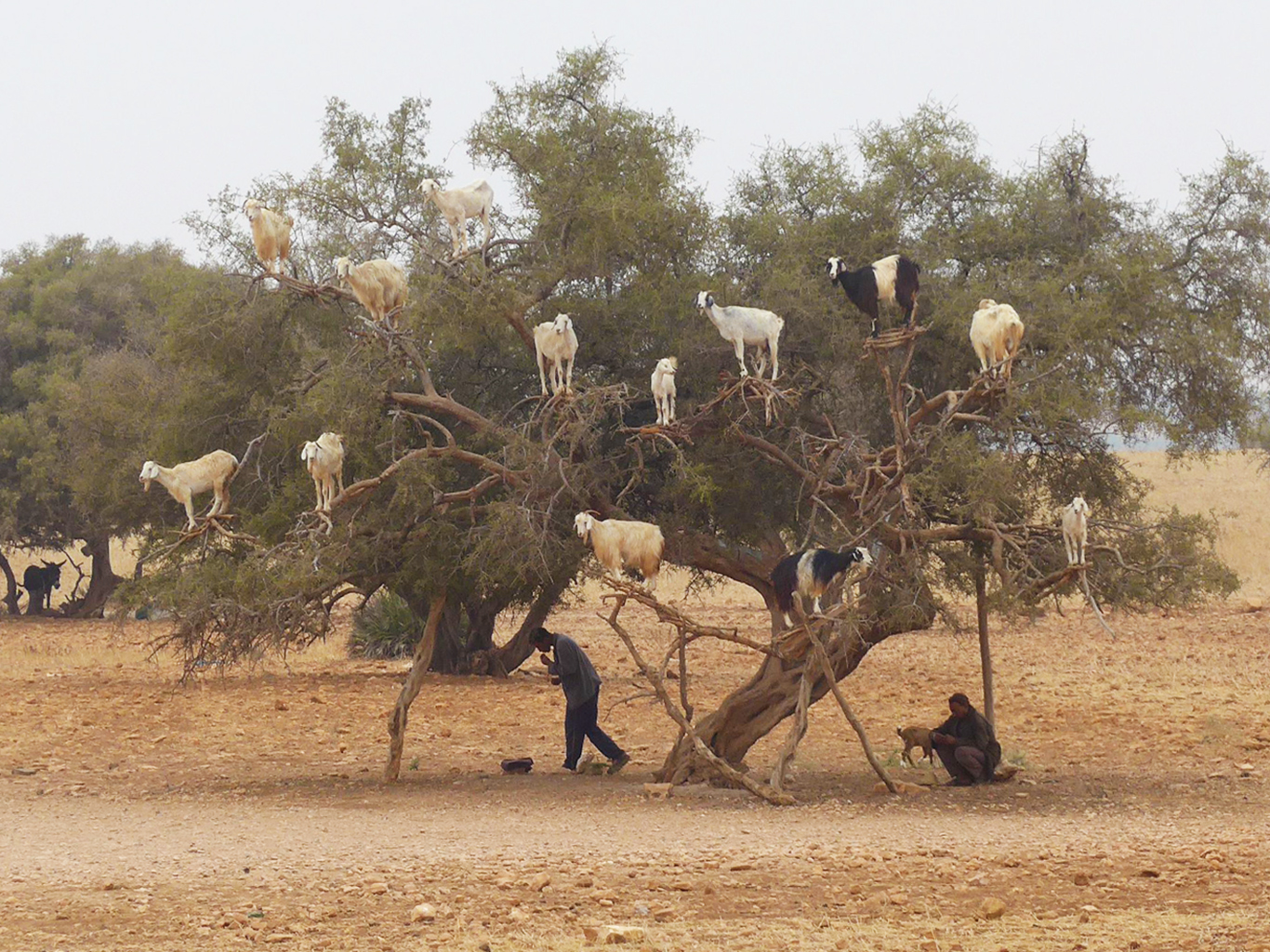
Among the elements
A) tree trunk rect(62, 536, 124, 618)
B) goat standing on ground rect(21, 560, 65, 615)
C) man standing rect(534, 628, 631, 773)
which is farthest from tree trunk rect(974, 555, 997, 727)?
goat standing on ground rect(21, 560, 65, 615)

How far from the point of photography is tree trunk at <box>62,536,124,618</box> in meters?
35.8

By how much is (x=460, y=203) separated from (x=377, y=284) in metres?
0.99

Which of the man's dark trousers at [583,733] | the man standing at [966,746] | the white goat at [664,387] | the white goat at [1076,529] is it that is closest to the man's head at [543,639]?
the man's dark trousers at [583,733]

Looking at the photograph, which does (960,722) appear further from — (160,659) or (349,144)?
(160,659)

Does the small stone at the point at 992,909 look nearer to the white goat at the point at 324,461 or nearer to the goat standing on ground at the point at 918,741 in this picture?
the goat standing on ground at the point at 918,741

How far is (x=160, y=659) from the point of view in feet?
89.8

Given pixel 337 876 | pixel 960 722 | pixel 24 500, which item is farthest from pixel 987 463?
pixel 24 500

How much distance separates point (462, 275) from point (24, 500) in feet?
76.1

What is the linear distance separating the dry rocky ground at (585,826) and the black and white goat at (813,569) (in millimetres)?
1699

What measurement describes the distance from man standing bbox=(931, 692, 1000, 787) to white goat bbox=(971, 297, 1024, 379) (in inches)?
146

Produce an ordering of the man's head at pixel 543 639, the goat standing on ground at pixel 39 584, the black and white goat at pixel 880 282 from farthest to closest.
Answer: the goat standing on ground at pixel 39 584, the man's head at pixel 543 639, the black and white goat at pixel 880 282

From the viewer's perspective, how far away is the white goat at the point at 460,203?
1279 cm

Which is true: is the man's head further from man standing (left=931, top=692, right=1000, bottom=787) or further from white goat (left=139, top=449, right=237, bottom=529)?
man standing (left=931, top=692, right=1000, bottom=787)

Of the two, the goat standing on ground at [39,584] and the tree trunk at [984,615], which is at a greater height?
the goat standing on ground at [39,584]
